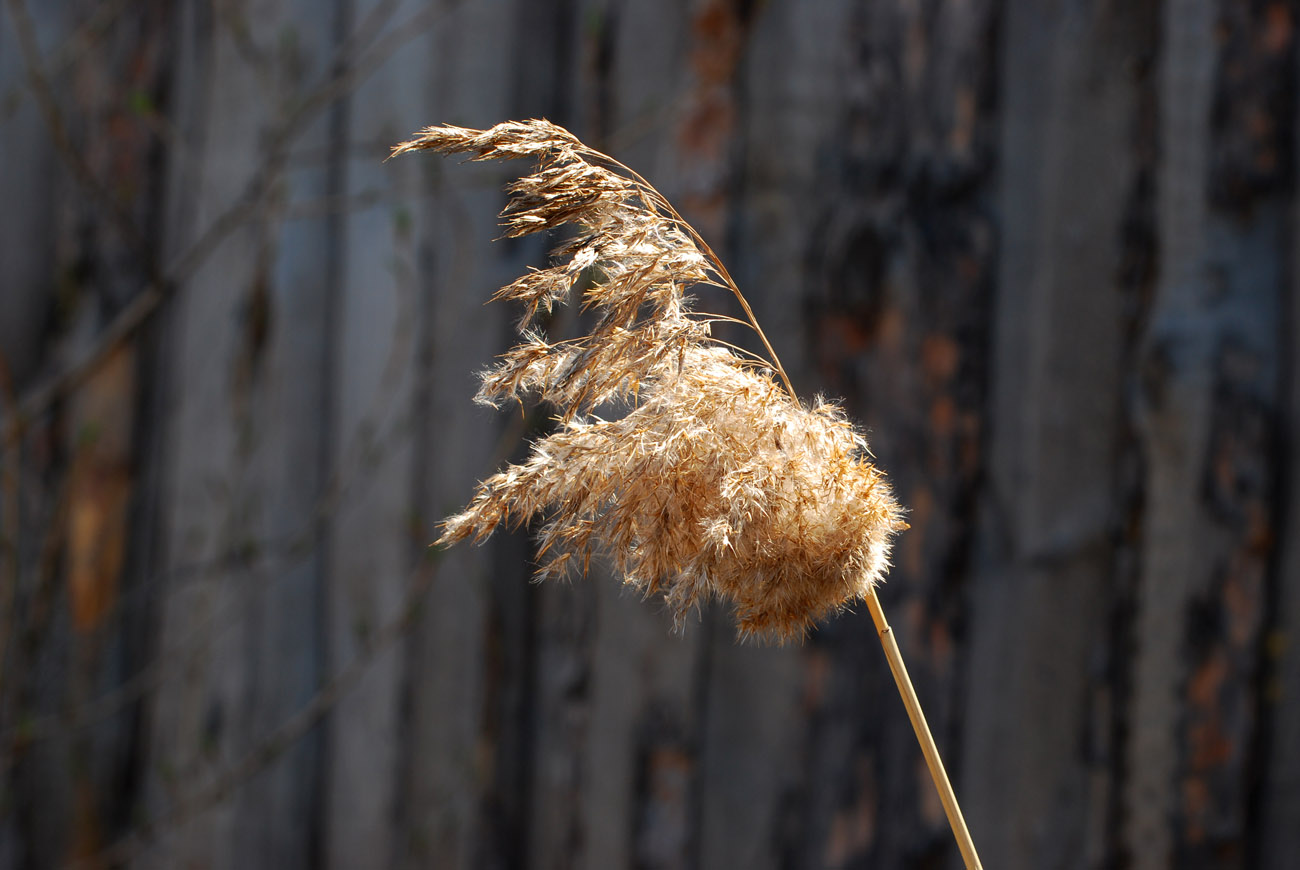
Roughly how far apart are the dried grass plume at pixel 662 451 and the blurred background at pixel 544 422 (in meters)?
0.74

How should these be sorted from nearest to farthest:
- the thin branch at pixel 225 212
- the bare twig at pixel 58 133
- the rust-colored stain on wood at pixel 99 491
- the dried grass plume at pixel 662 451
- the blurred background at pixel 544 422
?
1. the dried grass plume at pixel 662 451
2. the blurred background at pixel 544 422
3. the bare twig at pixel 58 133
4. the thin branch at pixel 225 212
5. the rust-colored stain on wood at pixel 99 491

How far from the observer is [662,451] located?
1.32 feet

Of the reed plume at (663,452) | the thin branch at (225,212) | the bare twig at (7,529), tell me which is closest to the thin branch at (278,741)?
the bare twig at (7,529)

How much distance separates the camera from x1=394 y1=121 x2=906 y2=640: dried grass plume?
39 cm

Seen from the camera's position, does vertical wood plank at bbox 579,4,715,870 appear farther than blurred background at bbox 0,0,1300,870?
Yes

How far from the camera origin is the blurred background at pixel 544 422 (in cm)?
100

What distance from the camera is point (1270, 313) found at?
99 centimetres

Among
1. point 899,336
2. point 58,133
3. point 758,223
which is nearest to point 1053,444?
point 899,336

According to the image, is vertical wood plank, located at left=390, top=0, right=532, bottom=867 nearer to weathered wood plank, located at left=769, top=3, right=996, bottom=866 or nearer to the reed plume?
weathered wood plank, located at left=769, top=3, right=996, bottom=866

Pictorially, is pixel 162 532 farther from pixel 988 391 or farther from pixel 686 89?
pixel 988 391

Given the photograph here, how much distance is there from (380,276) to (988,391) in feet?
2.83

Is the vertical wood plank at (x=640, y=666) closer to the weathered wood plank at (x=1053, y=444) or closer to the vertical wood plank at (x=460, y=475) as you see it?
the vertical wood plank at (x=460, y=475)

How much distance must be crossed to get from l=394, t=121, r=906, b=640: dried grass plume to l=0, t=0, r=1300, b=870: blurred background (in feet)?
2.41

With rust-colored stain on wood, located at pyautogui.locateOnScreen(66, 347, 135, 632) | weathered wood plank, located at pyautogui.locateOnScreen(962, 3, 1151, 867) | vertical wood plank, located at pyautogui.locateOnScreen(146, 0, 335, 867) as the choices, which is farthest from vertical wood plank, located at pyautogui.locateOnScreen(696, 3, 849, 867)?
rust-colored stain on wood, located at pyautogui.locateOnScreen(66, 347, 135, 632)
